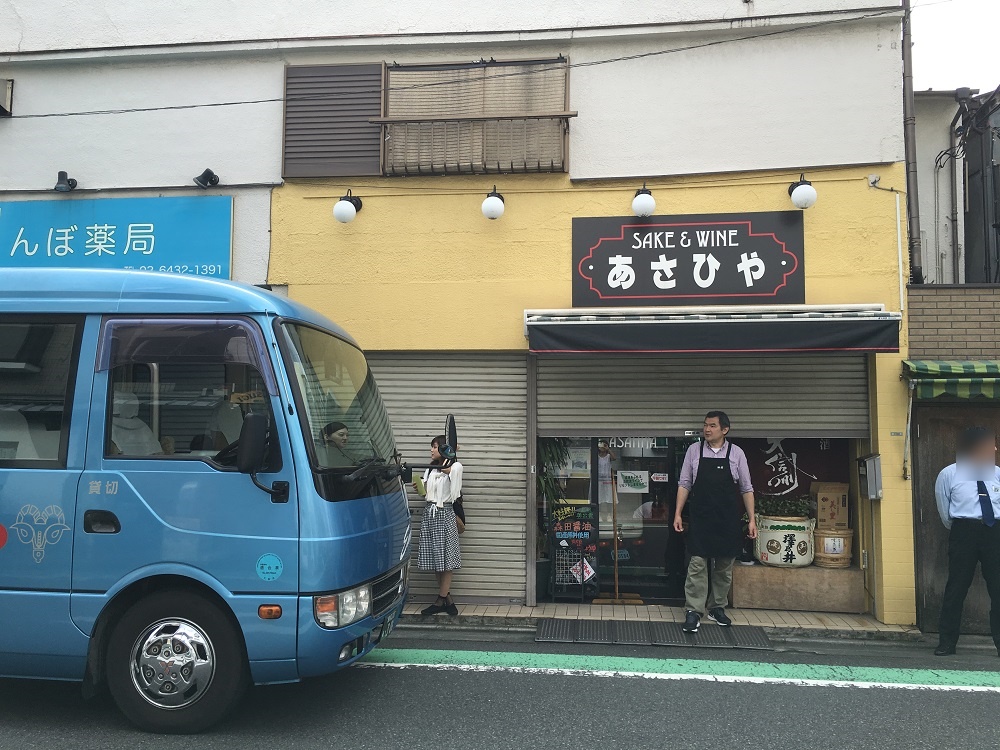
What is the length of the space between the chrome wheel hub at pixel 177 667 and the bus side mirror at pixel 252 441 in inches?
41.5

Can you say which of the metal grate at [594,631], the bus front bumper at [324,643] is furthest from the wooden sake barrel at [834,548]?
the bus front bumper at [324,643]

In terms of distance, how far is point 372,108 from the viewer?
864 cm

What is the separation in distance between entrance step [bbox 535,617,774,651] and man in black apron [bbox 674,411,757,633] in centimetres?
16

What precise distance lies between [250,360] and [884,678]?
5069 millimetres

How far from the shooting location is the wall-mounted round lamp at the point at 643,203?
7.89 metres

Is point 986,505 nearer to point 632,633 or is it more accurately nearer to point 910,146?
point 632,633

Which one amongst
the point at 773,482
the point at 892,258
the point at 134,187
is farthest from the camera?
the point at 134,187

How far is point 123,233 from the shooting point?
29.0ft

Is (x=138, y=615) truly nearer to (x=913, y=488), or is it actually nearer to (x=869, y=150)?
(x=913, y=488)

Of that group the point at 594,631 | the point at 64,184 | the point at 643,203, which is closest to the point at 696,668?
the point at 594,631

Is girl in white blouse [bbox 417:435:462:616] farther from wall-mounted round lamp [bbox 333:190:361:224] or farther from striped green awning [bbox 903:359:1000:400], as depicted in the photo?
striped green awning [bbox 903:359:1000:400]

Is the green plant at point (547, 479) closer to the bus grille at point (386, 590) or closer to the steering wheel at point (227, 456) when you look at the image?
the bus grille at point (386, 590)

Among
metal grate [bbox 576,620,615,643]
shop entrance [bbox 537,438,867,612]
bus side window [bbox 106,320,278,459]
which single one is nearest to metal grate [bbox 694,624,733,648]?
metal grate [bbox 576,620,615,643]


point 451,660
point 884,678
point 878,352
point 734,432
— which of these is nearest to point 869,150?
point 878,352
